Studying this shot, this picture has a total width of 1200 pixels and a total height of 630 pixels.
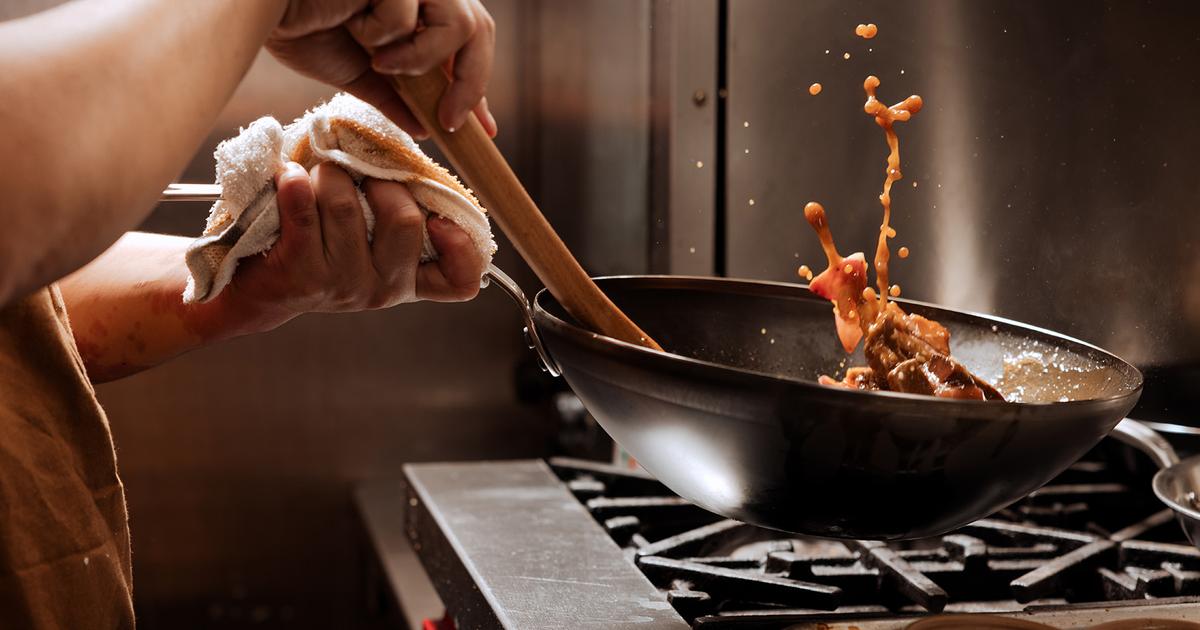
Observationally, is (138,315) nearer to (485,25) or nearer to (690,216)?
(485,25)

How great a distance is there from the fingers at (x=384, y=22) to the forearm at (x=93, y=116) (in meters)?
0.11

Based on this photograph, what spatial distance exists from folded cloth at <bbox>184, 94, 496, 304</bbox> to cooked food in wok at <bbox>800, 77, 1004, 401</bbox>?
306 mm

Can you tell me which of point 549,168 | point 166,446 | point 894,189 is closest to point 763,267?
point 894,189

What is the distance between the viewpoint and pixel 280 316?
940mm

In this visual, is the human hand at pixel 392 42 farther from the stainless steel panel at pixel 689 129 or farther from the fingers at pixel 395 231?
→ the stainless steel panel at pixel 689 129

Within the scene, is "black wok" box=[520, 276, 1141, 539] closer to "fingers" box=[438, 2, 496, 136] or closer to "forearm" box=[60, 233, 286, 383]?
"fingers" box=[438, 2, 496, 136]

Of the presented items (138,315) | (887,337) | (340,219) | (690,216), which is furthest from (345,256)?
(690,216)

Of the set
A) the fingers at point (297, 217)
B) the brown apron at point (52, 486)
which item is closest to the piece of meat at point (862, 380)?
the fingers at point (297, 217)

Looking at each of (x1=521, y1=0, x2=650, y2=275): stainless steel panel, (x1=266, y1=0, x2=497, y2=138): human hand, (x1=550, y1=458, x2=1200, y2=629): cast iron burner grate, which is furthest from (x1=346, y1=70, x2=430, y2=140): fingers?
(x1=521, y1=0, x2=650, y2=275): stainless steel panel

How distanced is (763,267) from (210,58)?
0.99m

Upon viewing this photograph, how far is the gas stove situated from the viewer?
0.85 meters

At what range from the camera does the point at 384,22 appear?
2.16ft

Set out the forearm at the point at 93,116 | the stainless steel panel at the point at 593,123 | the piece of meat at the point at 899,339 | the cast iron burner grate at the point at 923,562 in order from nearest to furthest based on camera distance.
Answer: the forearm at the point at 93,116 < the piece of meat at the point at 899,339 < the cast iron burner grate at the point at 923,562 < the stainless steel panel at the point at 593,123

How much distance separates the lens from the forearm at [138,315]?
97cm
